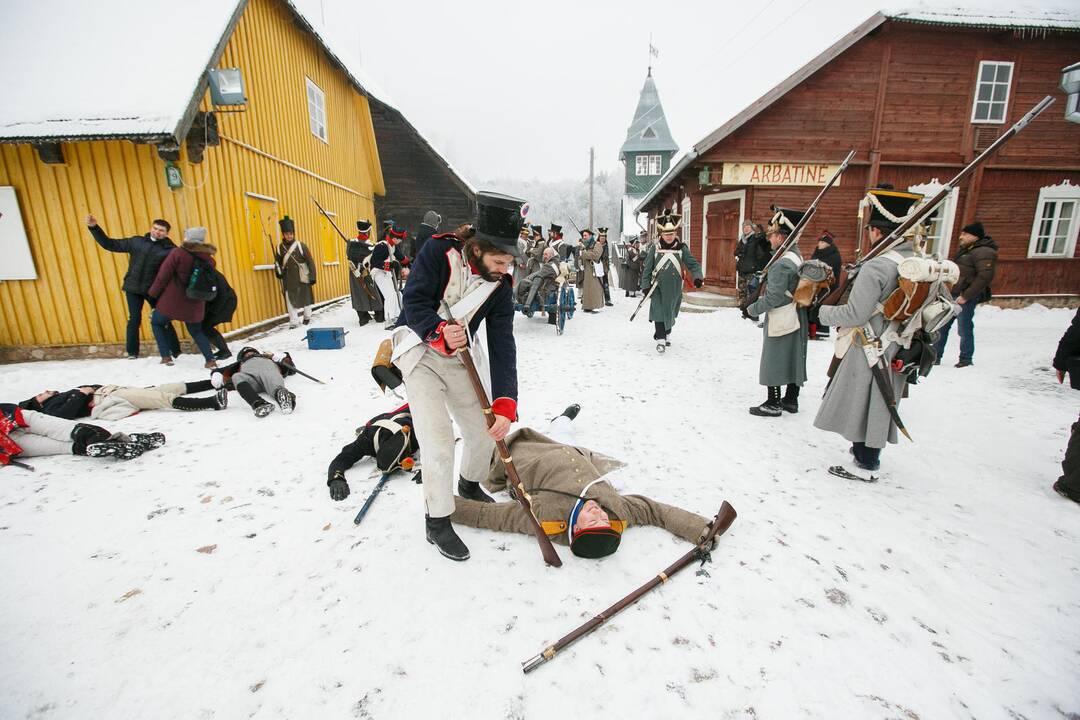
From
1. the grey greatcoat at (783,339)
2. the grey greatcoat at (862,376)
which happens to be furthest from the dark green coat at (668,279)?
the grey greatcoat at (862,376)

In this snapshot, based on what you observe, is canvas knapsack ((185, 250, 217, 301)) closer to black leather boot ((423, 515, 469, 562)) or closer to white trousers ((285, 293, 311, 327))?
white trousers ((285, 293, 311, 327))

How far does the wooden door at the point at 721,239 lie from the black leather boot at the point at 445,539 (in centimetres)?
1213

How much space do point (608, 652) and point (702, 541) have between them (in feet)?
3.06

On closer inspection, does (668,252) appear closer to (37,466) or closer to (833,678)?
(833,678)

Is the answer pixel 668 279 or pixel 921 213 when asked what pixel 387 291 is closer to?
pixel 668 279

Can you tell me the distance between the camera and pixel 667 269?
7699mm

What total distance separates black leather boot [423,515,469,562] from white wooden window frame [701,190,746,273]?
12.2 meters

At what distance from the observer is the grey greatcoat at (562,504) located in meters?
2.91

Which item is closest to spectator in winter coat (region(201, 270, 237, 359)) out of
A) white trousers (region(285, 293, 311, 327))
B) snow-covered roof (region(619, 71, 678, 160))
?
white trousers (region(285, 293, 311, 327))

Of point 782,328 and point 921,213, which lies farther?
point 782,328

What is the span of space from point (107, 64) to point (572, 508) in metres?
8.92

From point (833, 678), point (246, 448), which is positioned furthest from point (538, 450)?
point (246, 448)

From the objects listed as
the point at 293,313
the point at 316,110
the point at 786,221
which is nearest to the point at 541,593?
the point at 786,221

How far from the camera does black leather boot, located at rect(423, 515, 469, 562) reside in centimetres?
276
